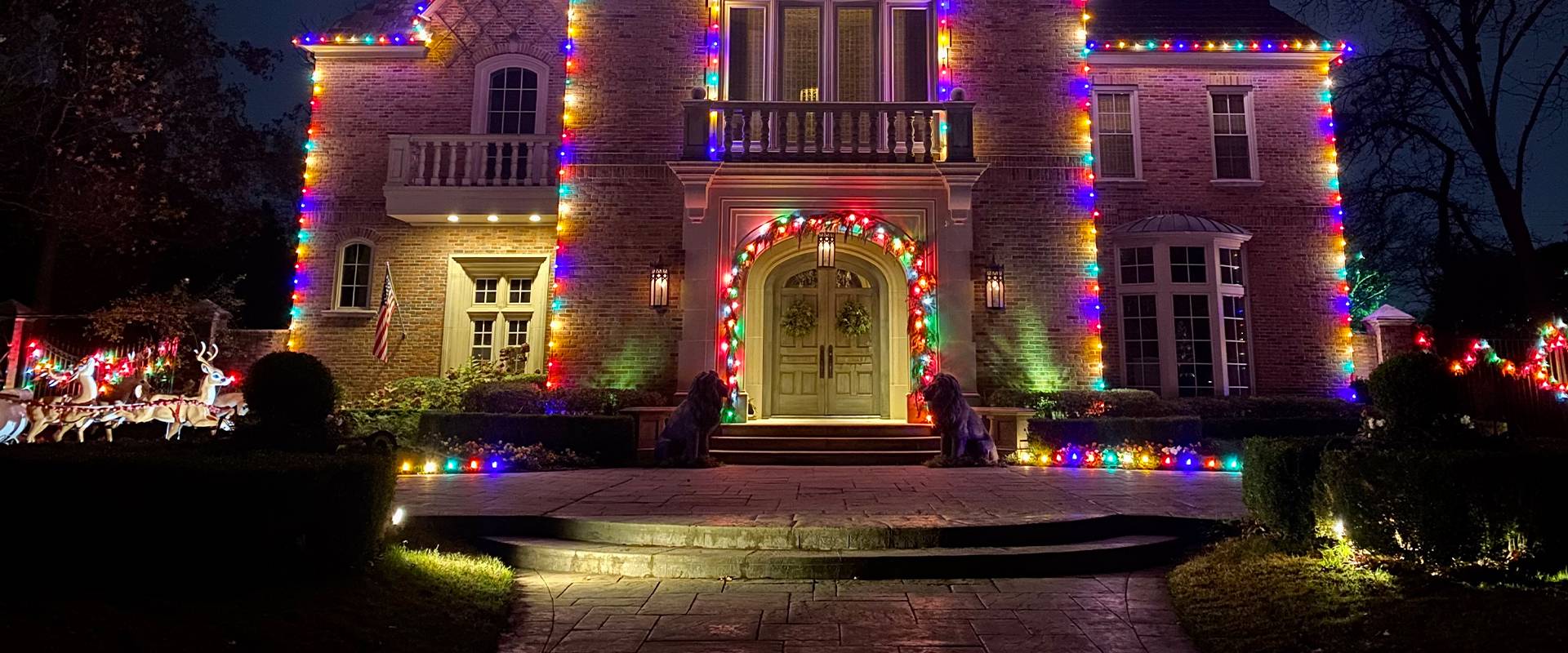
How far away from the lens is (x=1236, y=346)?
13.8 metres

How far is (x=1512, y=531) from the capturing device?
4.36 metres

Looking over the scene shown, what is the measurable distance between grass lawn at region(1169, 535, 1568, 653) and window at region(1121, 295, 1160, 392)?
9.27 meters

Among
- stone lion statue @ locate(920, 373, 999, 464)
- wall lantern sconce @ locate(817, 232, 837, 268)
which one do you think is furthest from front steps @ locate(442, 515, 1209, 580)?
wall lantern sconce @ locate(817, 232, 837, 268)

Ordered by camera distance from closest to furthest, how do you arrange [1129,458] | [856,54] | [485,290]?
[1129,458] → [856,54] → [485,290]

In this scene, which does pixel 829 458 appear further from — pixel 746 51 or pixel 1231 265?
pixel 1231 265

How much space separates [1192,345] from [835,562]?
1075 centimetres

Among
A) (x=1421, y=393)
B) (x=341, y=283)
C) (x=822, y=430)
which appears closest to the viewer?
(x=1421, y=393)

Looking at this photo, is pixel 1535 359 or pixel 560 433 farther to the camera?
pixel 1535 359

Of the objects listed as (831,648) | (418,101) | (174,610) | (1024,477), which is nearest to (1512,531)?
(831,648)

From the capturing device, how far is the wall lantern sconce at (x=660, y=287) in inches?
486

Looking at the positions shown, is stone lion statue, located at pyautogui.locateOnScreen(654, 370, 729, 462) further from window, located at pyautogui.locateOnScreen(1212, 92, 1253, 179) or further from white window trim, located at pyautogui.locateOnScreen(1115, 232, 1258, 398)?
window, located at pyautogui.locateOnScreen(1212, 92, 1253, 179)

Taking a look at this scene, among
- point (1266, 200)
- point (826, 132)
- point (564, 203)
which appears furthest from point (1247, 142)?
point (564, 203)

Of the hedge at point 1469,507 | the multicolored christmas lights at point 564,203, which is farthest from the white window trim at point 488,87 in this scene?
the hedge at point 1469,507

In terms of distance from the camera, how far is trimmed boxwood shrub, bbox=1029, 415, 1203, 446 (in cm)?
1096
